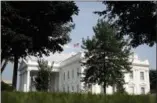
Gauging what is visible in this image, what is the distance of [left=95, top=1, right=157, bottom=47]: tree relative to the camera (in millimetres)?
8359

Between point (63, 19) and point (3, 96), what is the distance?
34.7 feet

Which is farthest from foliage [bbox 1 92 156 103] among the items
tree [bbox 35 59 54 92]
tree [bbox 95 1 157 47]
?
tree [bbox 35 59 54 92]

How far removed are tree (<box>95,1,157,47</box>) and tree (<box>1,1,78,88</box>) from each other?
319cm

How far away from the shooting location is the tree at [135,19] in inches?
329

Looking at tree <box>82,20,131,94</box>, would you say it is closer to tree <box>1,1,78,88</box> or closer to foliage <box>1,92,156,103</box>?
tree <box>1,1,78,88</box>

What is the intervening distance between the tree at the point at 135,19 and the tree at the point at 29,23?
10.5 ft

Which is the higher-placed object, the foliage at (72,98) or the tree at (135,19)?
the tree at (135,19)

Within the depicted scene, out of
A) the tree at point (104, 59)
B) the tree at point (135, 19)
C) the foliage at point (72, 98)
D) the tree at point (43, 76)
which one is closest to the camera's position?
the foliage at point (72, 98)

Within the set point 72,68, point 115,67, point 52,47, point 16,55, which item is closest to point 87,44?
point 115,67

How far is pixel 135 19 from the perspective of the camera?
875cm

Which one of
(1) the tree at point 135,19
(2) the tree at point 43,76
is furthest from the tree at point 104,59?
(1) the tree at point 135,19

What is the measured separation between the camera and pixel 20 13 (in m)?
13.6

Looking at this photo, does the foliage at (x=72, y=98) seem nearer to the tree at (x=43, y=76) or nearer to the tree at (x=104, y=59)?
the tree at (x=43, y=76)

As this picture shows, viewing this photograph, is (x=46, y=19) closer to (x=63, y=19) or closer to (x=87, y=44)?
(x=63, y=19)
